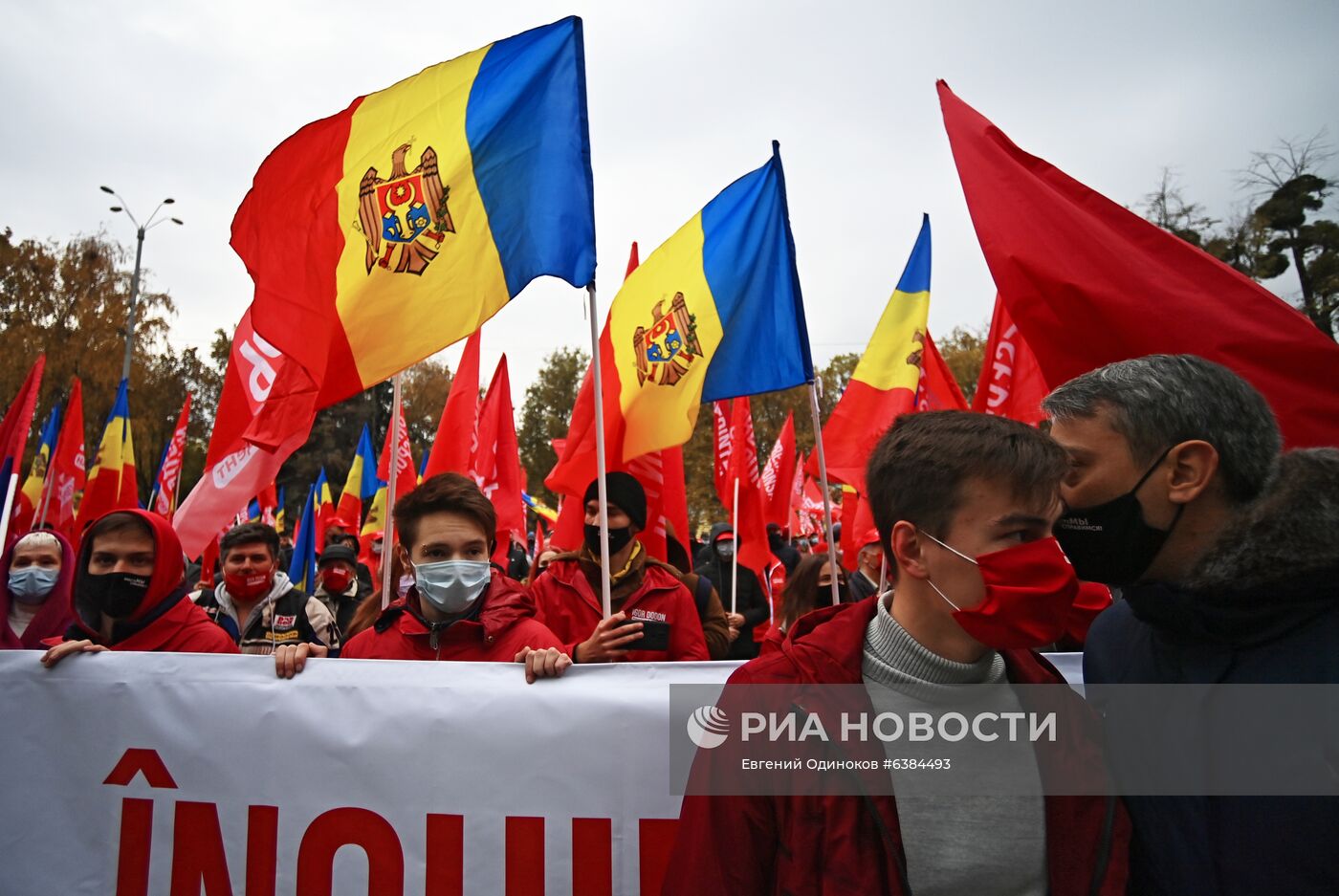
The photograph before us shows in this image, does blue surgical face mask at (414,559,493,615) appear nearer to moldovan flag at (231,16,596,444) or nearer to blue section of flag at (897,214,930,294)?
moldovan flag at (231,16,596,444)

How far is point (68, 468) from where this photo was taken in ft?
30.8

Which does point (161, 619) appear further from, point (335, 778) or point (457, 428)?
point (457, 428)

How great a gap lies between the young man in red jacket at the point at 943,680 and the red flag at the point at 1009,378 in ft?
12.3

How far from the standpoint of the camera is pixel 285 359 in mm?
4258

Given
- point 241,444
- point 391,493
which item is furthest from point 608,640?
point 241,444

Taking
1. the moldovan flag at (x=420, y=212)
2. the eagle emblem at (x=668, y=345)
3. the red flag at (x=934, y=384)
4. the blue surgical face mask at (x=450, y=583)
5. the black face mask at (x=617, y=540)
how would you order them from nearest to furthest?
the blue surgical face mask at (x=450, y=583) → the moldovan flag at (x=420, y=212) → the black face mask at (x=617, y=540) → the eagle emblem at (x=668, y=345) → the red flag at (x=934, y=384)

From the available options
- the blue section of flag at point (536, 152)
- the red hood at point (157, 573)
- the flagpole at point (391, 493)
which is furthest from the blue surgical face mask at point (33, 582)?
the blue section of flag at point (536, 152)

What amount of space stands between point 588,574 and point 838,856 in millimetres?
2819

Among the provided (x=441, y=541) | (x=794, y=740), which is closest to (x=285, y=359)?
(x=441, y=541)

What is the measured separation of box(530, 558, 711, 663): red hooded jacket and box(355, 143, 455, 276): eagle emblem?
5.17 feet

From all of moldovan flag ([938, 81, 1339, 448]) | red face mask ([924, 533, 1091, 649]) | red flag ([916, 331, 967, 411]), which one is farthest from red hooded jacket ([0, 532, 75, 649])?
red flag ([916, 331, 967, 411])

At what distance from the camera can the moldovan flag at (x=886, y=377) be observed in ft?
21.9

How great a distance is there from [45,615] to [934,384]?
5.61 m

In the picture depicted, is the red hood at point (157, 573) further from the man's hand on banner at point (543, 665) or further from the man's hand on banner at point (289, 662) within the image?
the man's hand on banner at point (543, 665)
